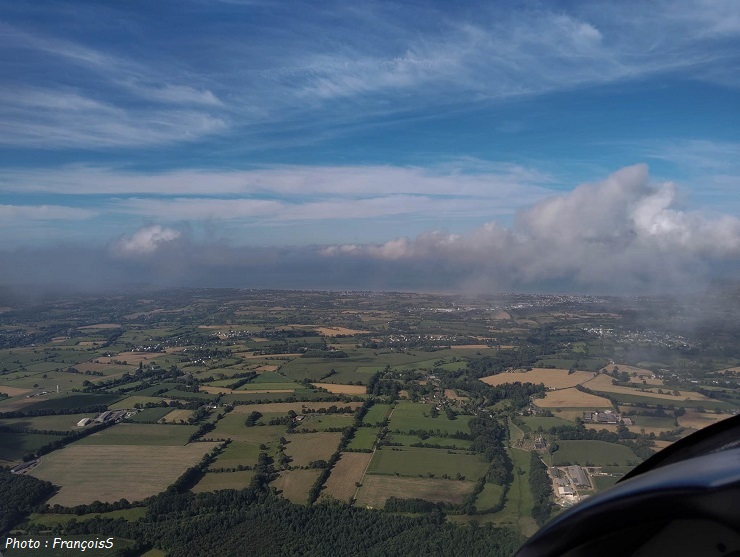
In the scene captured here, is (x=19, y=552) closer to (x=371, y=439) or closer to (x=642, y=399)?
(x=371, y=439)

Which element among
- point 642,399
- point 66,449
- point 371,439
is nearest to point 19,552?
point 66,449

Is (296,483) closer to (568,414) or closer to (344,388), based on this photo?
(568,414)

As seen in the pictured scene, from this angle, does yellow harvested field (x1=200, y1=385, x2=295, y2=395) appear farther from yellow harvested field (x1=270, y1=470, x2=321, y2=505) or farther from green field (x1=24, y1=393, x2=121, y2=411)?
yellow harvested field (x1=270, y1=470, x2=321, y2=505)

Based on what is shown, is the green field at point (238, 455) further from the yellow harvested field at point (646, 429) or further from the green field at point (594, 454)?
the yellow harvested field at point (646, 429)

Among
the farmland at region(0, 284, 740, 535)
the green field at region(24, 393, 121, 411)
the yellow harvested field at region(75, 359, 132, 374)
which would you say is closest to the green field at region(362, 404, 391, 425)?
the farmland at region(0, 284, 740, 535)

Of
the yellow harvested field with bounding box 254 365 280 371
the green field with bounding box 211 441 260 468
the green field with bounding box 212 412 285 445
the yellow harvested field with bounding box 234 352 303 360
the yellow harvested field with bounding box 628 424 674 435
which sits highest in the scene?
the yellow harvested field with bounding box 628 424 674 435

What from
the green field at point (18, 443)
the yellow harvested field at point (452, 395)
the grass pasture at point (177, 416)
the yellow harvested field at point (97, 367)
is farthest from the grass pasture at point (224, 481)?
the yellow harvested field at point (97, 367)
